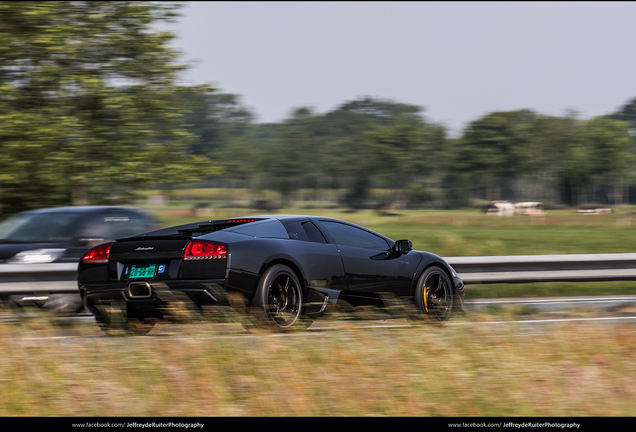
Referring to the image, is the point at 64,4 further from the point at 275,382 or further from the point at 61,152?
the point at 275,382

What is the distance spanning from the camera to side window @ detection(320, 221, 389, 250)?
782 centimetres

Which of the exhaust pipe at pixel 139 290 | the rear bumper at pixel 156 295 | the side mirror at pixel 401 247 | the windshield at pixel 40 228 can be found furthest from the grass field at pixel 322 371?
the windshield at pixel 40 228

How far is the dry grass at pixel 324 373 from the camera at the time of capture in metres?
4.27

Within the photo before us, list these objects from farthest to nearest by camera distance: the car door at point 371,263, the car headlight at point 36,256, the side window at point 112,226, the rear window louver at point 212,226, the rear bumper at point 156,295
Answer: the side window at point 112,226 → the car headlight at point 36,256 → the car door at point 371,263 → the rear window louver at point 212,226 → the rear bumper at point 156,295

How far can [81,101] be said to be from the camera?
54.7 feet

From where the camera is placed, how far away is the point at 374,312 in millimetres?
7207

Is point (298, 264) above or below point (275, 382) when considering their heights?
above

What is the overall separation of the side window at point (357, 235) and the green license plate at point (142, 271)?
2.01 metres

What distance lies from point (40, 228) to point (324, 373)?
6.58 meters

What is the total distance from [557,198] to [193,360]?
306 ft

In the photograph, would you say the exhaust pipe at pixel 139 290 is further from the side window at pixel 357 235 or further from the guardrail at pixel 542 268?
the guardrail at pixel 542 268

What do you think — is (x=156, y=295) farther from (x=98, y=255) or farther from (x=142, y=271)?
(x=98, y=255)
